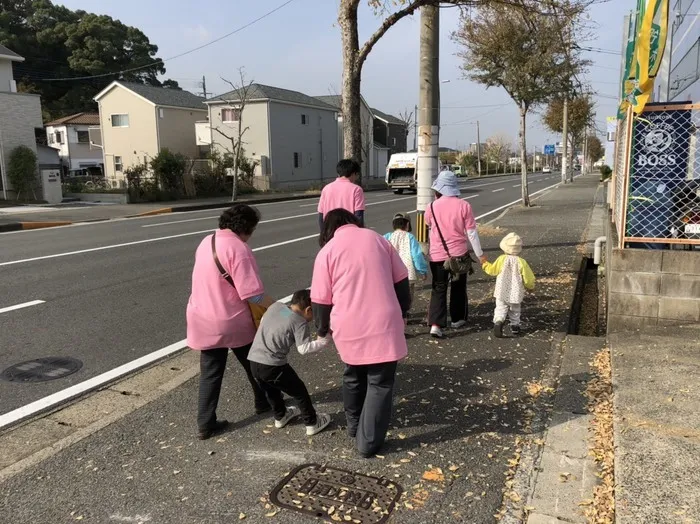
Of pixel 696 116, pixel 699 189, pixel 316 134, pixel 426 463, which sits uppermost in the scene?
pixel 316 134

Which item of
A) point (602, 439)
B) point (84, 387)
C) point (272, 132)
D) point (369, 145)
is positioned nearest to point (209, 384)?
point (84, 387)

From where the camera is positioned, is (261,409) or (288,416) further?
(261,409)

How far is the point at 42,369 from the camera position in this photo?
4988 millimetres

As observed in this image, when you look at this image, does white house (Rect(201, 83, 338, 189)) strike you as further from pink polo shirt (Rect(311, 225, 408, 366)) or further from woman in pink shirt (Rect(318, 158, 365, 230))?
pink polo shirt (Rect(311, 225, 408, 366))

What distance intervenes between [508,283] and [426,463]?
264 centimetres

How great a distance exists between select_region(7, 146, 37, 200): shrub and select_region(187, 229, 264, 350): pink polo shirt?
2536 centimetres

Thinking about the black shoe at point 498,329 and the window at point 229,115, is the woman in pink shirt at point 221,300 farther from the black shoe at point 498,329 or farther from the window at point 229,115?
the window at point 229,115

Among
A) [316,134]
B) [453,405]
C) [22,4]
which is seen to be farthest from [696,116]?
[22,4]

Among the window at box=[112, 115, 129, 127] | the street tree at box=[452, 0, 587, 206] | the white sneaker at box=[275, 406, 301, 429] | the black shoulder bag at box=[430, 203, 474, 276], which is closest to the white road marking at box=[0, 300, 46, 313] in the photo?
the white sneaker at box=[275, 406, 301, 429]

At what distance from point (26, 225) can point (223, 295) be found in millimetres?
15972

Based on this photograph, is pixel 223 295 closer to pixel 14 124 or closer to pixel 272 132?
pixel 14 124

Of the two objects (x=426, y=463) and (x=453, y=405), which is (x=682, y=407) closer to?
(x=453, y=405)

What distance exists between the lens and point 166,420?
391 centimetres

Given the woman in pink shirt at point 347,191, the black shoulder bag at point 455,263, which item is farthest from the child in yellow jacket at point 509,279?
the woman in pink shirt at point 347,191
